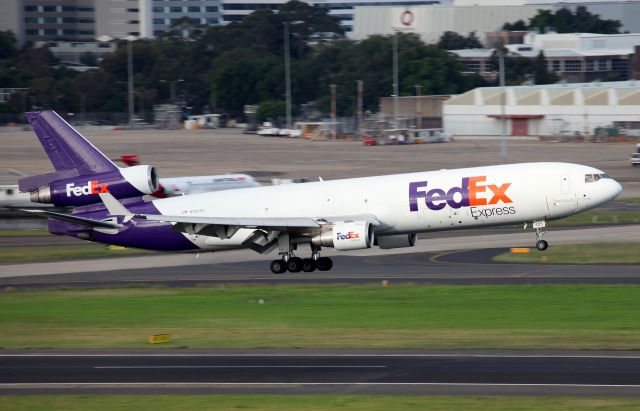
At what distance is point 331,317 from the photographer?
4119 cm

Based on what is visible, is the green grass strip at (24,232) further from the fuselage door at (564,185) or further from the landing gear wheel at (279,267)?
the fuselage door at (564,185)

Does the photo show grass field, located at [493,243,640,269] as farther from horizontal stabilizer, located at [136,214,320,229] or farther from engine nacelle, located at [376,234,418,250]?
horizontal stabilizer, located at [136,214,320,229]

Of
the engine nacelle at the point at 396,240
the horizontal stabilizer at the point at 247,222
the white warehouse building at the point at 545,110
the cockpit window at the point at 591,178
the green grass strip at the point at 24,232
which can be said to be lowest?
the green grass strip at the point at 24,232

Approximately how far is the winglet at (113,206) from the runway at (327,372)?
1654 cm

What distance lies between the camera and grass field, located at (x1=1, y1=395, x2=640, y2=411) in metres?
25.5

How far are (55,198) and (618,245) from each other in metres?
31.2

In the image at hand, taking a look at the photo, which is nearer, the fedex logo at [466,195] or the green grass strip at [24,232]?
the fedex logo at [466,195]

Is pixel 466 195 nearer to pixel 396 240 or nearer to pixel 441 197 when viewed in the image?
pixel 441 197

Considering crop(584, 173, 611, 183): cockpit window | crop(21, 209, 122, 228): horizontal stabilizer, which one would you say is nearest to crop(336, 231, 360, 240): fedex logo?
crop(584, 173, 611, 183): cockpit window

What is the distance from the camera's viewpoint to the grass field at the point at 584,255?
56.7 meters

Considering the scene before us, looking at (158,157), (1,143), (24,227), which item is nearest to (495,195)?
(24,227)

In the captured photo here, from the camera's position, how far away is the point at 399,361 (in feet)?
104

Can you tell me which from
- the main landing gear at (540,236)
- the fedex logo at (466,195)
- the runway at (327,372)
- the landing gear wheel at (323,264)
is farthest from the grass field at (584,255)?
the runway at (327,372)

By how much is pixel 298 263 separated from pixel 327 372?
76.3 feet
